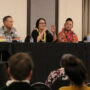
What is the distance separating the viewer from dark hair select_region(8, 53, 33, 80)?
1780mm

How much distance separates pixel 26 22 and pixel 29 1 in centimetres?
55

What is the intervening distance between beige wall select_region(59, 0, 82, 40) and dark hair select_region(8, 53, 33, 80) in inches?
218

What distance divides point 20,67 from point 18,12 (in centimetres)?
508

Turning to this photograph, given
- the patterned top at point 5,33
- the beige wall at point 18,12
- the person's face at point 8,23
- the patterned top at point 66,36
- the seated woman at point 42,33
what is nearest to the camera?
the patterned top at point 5,33

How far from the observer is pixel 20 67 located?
70.1 inches

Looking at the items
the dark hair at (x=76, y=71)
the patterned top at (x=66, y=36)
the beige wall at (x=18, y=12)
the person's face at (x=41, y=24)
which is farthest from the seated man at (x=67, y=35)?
the dark hair at (x=76, y=71)

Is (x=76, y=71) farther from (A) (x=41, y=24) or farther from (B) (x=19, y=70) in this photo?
(A) (x=41, y=24)

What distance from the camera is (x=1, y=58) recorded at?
13.9 ft

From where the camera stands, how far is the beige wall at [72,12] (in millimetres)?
7352

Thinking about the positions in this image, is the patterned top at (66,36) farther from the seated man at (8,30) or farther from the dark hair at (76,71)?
the dark hair at (76,71)

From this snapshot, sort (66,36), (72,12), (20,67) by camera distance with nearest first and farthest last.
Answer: (20,67), (66,36), (72,12)

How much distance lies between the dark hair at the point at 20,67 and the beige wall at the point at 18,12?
489 centimetres

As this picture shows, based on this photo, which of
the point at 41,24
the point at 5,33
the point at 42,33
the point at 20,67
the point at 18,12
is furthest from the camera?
the point at 18,12

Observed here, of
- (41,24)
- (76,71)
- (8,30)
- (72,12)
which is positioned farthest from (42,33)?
(76,71)
